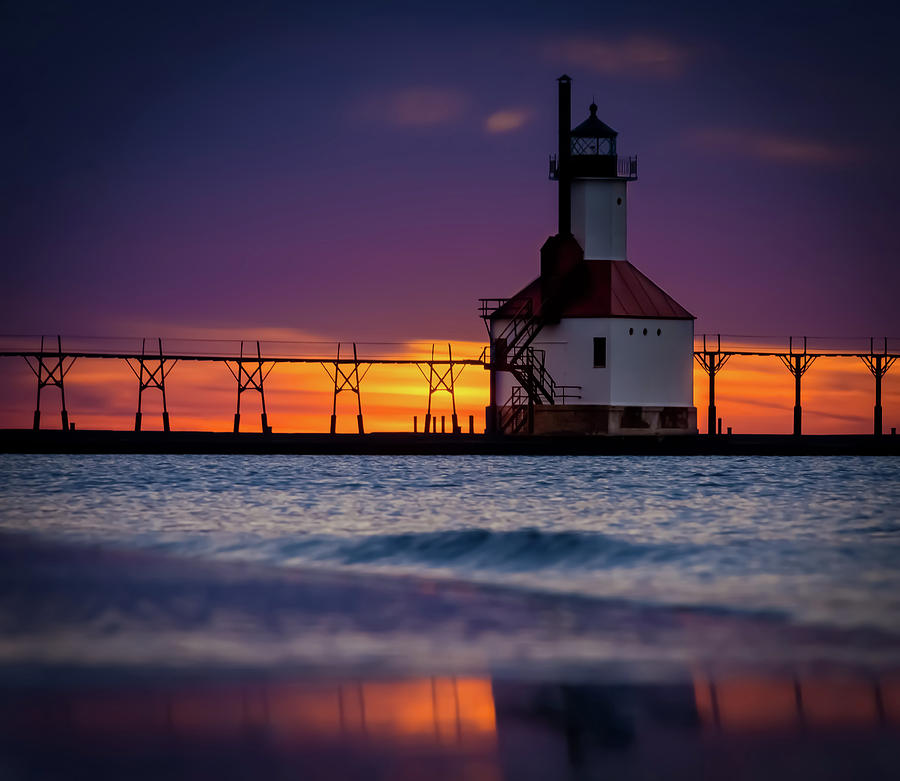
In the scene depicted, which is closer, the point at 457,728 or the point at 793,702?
the point at 457,728

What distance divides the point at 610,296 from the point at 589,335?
77.0 inches

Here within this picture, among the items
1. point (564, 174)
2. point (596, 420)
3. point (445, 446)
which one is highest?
point (564, 174)

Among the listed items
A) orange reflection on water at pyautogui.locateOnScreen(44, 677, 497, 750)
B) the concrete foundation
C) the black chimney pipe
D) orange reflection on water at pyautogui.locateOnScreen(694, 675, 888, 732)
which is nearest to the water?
orange reflection on water at pyautogui.locateOnScreen(694, 675, 888, 732)

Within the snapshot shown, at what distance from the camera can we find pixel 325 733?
6.95 metres

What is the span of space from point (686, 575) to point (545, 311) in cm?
3285

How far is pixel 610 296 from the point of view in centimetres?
4769

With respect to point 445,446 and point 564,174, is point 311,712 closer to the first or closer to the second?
point 445,446

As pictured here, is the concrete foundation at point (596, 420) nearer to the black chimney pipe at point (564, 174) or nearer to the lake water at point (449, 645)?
the black chimney pipe at point (564, 174)

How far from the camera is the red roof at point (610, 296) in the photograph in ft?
155

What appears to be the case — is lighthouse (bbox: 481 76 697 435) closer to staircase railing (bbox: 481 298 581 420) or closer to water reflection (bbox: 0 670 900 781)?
staircase railing (bbox: 481 298 581 420)

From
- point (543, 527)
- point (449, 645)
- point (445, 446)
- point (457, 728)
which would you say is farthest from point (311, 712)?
point (445, 446)

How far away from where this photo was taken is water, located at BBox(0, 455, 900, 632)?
1423 cm

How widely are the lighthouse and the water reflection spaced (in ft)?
124

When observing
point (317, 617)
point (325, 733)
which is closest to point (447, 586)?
point (317, 617)
